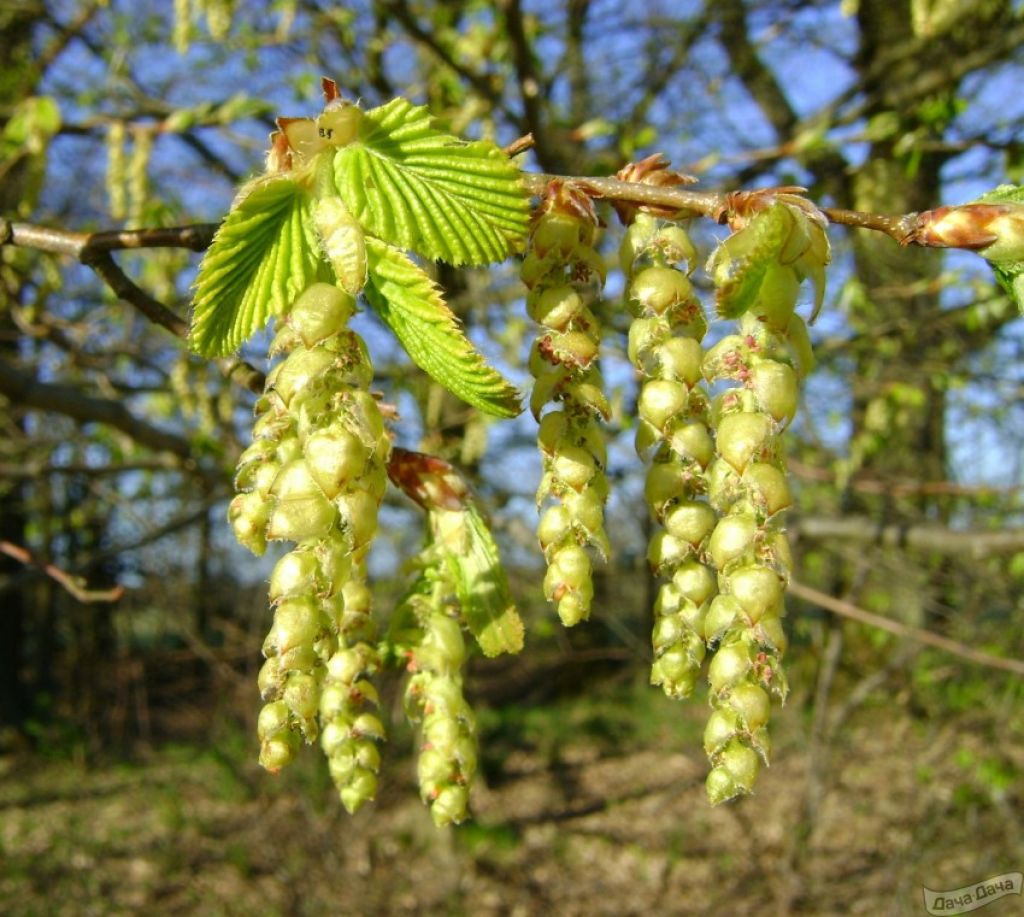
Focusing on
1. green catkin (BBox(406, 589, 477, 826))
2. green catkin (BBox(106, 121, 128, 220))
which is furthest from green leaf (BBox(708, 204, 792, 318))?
green catkin (BBox(106, 121, 128, 220))

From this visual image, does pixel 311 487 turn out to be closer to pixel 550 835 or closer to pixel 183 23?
pixel 183 23

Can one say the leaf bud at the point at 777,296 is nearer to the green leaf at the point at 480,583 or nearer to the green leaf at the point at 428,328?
the green leaf at the point at 428,328

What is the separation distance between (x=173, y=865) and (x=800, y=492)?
4.25m

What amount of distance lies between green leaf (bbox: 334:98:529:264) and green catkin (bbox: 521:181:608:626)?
35 mm

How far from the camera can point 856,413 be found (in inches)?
169

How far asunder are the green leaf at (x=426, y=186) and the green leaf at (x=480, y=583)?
0.27 metres

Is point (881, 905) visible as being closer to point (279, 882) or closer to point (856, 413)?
point (856, 413)

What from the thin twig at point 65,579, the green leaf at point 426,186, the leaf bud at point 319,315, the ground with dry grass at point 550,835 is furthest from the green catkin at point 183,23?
the ground with dry grass at point 550,835

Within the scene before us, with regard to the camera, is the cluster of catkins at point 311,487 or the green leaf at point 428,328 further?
the green leaf at point 428,328

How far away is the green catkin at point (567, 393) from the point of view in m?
0.71

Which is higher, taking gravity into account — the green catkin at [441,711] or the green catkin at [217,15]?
the green catkin at [217,15]

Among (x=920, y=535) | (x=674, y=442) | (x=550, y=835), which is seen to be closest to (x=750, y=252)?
(x=674, y=442)

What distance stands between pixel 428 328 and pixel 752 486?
0.28 metres

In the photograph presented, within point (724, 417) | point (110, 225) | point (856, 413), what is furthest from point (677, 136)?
point (724, 417)
